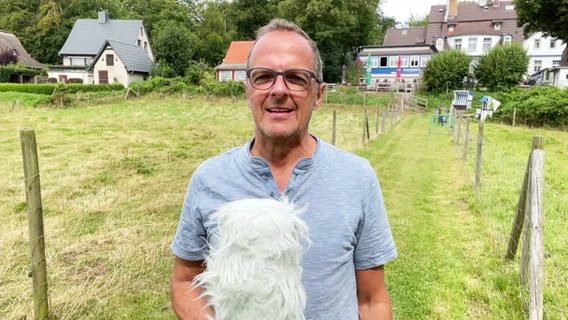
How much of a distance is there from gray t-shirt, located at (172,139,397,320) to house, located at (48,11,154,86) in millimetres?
44532

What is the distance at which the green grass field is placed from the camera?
144 inches

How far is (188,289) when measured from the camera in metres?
1.45

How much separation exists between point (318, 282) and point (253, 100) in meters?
0.62

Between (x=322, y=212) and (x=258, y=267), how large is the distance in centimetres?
41

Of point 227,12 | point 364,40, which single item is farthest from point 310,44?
point 227,12

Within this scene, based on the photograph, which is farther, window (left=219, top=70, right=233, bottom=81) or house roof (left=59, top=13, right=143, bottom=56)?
house roof (left=59, top=13, right=143, bottom=56)

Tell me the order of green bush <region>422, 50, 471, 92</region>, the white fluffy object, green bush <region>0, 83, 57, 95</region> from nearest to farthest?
the white fluffy object
green bush <region>0, 83, 57, 95</region>
green bush <region>422, 50, 471, 92</region>

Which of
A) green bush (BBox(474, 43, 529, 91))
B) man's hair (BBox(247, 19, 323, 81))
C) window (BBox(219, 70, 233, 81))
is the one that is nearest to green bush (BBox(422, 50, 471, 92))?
green bush (BBox(474, 43, 529, 91))

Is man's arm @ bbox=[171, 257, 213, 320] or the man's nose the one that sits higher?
the man's nose

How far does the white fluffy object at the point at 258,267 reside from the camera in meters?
0.96

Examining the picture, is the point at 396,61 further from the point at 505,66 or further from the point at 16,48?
the point at 16,48

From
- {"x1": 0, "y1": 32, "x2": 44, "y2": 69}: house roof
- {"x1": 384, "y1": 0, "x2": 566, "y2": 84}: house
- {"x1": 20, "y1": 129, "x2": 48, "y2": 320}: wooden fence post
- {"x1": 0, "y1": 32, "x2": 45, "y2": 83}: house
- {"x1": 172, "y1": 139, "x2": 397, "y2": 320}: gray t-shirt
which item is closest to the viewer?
{"x1": 172, "y1": 139, "x2": 397, "y2": 320}: gray t-shirt

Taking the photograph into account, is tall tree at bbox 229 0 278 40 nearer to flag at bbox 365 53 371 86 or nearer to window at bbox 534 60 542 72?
flag at bbox 365 53 371 86

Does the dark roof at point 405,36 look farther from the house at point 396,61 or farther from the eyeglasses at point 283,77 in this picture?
the eyeglasses at point 283,77
